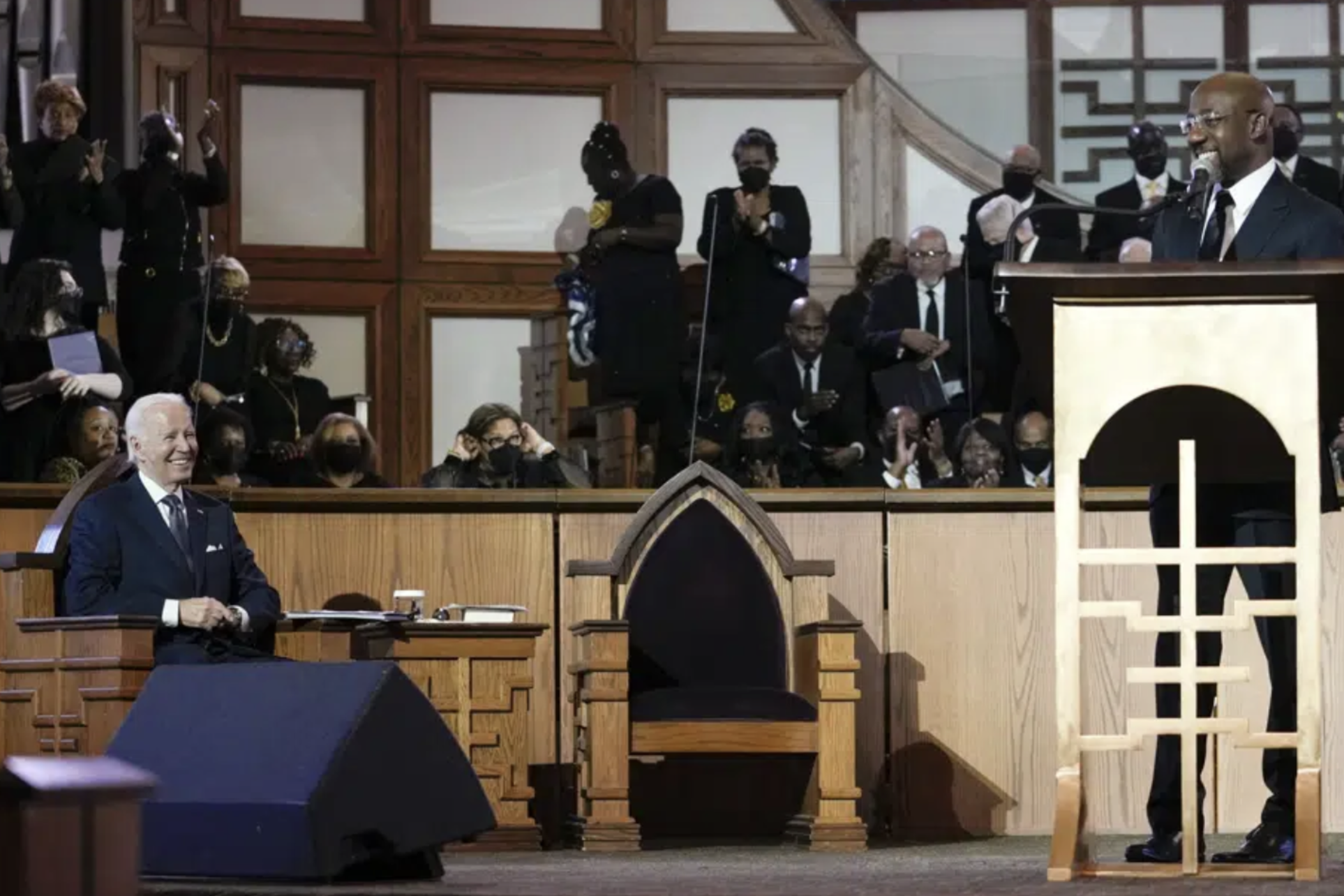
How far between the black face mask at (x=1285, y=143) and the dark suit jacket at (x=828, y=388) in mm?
1651

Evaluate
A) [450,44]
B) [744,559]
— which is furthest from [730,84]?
[744,559]

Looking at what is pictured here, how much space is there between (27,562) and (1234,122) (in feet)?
9.19

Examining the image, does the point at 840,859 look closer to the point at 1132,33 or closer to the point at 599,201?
the point at 599,201

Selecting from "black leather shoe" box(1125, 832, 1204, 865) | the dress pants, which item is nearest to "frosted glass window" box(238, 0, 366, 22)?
the dress pants

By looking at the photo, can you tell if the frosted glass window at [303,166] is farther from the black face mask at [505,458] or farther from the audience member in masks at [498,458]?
the black face mask at [505,458]

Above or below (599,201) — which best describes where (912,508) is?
below

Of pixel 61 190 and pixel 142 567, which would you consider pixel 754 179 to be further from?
pixel 142 567

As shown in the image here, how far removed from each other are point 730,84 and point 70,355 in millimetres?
Result: 3824

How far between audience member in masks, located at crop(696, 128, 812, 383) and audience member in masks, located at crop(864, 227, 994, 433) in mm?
304

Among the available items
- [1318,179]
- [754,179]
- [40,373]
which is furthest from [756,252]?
[40,373]

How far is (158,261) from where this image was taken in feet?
26.7

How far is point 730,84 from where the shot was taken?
1031 centimetres

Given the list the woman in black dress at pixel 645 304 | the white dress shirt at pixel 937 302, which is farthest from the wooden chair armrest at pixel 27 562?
the white dress shirt at pixel 937 302

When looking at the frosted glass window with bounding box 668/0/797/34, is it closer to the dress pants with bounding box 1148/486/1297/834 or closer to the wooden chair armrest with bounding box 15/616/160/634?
the wooden chair armrest with bounding box 15/616/160/634
